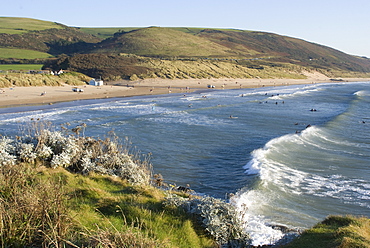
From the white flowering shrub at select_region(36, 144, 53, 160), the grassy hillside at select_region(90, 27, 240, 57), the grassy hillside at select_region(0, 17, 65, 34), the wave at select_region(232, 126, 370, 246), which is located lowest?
the wave at select_region(232, 126, 370, 246)

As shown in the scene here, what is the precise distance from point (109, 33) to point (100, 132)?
6943 inches

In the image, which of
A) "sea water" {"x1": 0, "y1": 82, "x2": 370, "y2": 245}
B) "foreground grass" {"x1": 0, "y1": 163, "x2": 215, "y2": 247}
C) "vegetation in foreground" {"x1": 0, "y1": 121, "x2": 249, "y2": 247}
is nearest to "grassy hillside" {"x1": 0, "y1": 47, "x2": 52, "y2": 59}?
"sea water" {"x1": 0, "y1": 82, "x2": 370, "y2": 245}

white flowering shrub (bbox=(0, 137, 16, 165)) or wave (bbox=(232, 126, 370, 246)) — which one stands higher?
white flowering shrub (bbox=(0, 137, 16, 165))

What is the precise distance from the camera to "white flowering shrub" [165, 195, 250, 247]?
23.7 feet

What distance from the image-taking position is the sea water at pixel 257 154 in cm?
1119

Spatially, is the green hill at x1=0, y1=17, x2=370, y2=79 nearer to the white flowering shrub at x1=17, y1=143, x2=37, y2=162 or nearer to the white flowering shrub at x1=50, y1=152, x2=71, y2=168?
the white flowering shrub at x1=17, y1=143, x2=37, y2=162

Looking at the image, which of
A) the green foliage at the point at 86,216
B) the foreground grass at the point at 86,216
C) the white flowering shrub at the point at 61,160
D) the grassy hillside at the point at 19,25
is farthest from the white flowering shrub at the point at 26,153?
the grassy hillside at the point at 19,25

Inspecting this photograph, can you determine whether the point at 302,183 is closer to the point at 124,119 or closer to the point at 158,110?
the point at 124,119

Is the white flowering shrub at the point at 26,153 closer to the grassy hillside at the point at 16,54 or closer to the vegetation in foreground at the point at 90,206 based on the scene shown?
the vegetation in foreground at the point at 90,206

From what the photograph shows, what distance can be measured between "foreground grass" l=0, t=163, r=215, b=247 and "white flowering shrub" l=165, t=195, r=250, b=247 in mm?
222

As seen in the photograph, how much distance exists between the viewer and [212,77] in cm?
8775

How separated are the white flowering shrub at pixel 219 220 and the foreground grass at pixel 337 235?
1038 mm

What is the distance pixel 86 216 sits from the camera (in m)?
6.65

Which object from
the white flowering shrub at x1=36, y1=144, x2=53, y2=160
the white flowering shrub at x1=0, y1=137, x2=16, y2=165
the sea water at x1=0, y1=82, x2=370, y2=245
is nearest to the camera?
the white flowering shrub at x1=0, y1=137, x2=16, y2=165
